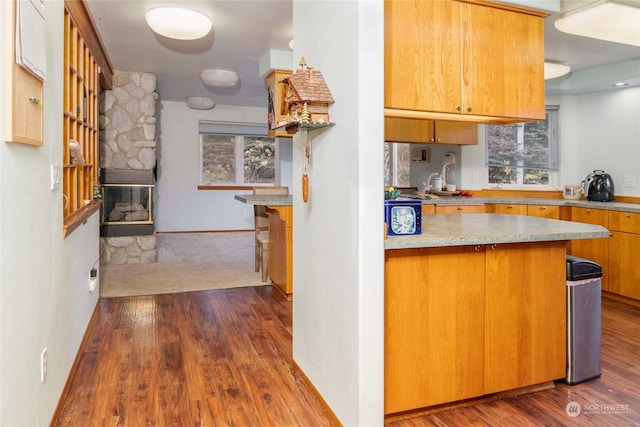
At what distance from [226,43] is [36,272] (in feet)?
11.3

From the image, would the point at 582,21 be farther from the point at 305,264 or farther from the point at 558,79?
the point at 305,264

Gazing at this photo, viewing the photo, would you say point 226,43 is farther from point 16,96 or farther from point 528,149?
point 528,149

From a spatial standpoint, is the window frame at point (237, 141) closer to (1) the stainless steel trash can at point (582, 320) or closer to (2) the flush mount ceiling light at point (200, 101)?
(2) the flush mount ceiling light at point (200, 101)

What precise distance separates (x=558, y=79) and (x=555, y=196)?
1.37 metres

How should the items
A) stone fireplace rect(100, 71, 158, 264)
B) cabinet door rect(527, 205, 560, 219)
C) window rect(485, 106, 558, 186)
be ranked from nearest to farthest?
cabinet door rect(527, 205, 560, 219)
window rect(485, 106, 558, 186)
stone fireplace rect(100, 71, 158, 264)

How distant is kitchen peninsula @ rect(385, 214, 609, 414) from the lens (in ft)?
6.39

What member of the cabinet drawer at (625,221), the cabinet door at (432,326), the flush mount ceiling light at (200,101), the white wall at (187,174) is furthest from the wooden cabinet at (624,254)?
the flush mount ceiling light at (200,101)

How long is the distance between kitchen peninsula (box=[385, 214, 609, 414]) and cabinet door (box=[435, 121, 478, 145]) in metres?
2.68

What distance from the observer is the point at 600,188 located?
4.48 metres

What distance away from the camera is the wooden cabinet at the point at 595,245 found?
Result: 4074 millimetres

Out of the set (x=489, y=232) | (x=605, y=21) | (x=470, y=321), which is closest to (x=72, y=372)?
(x=470, y=321)

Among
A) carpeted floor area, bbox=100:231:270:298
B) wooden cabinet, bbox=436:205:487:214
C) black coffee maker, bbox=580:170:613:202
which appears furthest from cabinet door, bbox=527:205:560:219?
carpeted floor area, bbox=100:231:270:298

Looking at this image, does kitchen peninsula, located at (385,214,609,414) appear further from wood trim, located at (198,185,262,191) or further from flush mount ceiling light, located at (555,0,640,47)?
wood trim, located at (198,185,262,191)

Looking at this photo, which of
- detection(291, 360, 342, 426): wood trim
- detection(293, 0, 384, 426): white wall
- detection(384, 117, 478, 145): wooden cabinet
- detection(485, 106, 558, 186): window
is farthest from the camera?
detection(485, 106, 558, 186): window
